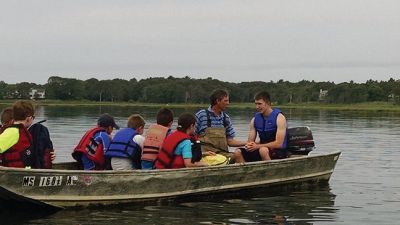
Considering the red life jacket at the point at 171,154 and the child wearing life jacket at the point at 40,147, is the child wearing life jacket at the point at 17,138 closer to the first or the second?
the child wearing life jacket at the point at 40,147

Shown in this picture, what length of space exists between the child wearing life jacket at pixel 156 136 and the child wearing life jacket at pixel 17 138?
183 cm

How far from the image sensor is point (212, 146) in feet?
39.1

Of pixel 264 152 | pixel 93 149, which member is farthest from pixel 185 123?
pixel 264 152

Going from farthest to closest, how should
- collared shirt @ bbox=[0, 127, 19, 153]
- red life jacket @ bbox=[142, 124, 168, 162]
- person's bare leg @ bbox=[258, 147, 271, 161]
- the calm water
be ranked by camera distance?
person's bare leg @ bbox=[258, 147, 271, 161] → red life jacket @ bbox=[142, 124, 168, 162] → the calm water → collared shirt @ bbox=[0, 127, 19, 153]

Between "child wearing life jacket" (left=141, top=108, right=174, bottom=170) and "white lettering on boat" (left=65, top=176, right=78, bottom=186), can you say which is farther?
"child wearing life jacket" (left=141, top=108, right=174, bottom=170)

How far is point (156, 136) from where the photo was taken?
10391 mm

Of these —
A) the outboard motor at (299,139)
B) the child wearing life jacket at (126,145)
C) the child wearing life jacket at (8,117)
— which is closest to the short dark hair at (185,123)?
the child wearing life jacket at (126,145)

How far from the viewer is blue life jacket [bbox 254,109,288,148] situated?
1180cm

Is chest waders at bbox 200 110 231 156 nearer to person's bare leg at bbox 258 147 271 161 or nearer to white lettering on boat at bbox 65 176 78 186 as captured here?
person's bare leg at bbox 258 147 271 161

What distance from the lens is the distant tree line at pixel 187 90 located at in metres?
112

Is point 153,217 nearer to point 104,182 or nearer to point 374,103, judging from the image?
point 104,182

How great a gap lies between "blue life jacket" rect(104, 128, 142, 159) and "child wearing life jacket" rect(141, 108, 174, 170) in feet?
0.80

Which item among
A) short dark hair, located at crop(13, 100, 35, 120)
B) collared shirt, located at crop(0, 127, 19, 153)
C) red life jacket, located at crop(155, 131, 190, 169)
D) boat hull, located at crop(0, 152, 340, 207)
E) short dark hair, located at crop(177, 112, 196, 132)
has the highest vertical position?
short dark hair, located at crop(13, 100, 35, 120)

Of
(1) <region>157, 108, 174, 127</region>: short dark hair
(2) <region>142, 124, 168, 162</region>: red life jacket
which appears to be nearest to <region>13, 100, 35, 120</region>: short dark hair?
(2) <region>142, 124, 168, 162</region>: red life jacket
